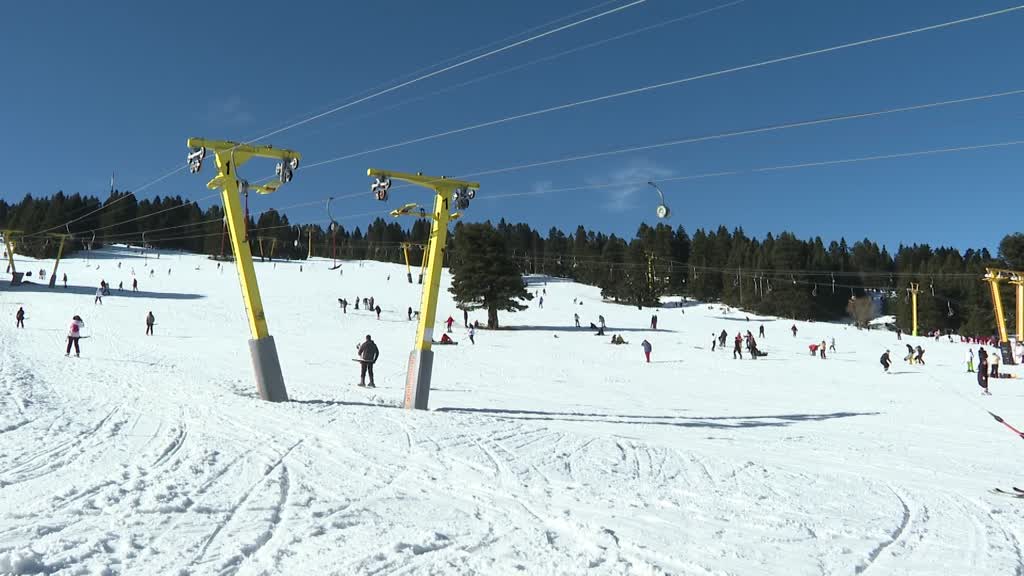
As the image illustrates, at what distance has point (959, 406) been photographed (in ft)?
61.8

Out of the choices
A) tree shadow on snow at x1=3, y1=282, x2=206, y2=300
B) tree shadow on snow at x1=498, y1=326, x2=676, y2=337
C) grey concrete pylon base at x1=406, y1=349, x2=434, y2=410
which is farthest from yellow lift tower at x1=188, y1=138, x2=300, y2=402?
tree shadow on snow at x1=3, y1=282, x2=206, y2=300

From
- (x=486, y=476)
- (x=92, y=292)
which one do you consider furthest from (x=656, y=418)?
(x=92, y=292)

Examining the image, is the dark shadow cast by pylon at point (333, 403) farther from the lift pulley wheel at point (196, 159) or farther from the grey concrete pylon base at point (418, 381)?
the lift pulley wheel at point (196, 159)

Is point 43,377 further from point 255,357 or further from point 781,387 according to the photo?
point 781,387

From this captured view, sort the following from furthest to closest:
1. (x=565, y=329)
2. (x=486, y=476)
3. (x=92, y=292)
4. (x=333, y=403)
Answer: (x=92, y=292) < (x=565, y=329) < (x=333, y=403) < (x=486, y=476)

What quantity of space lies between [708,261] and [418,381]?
116m

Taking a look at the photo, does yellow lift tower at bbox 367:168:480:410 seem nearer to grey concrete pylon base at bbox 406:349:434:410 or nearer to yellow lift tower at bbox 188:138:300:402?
grey concrete pylon base at bbox 406:349:434:410

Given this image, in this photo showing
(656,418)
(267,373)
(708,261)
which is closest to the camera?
(267,373)

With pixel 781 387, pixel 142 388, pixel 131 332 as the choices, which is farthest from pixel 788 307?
pixel 142 388

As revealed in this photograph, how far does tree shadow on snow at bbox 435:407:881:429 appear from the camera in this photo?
44.5 feet

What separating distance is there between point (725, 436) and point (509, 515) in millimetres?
7617

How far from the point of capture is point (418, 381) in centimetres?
1402

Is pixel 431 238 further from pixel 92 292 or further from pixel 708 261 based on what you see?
pixel 708 261

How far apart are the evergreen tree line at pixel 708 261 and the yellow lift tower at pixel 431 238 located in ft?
100
